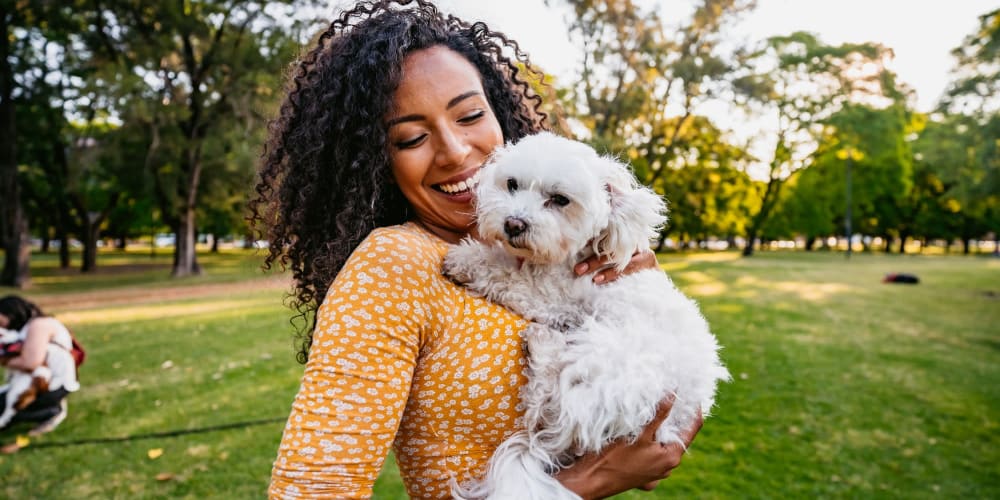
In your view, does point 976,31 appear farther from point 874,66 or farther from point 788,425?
point 874,66

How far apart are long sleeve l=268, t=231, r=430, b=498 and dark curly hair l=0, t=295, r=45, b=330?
7605 mm

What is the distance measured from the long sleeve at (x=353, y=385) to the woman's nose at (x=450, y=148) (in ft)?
1.92

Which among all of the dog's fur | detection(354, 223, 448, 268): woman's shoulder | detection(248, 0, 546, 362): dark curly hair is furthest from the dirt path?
detection(354, 223, 448, 268): woman's shoulder

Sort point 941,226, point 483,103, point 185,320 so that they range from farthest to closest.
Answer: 1. point 941,226
2. point 185,320
3. point 483,103

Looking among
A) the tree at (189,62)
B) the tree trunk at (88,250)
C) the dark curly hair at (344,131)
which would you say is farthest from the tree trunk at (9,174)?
the dark curly hair at (344,131)

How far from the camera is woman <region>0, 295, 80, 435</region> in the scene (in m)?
6.18

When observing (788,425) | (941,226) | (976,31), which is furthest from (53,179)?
(941,226)

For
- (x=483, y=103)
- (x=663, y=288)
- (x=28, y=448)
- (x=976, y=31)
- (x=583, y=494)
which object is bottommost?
(x=28, y=448)

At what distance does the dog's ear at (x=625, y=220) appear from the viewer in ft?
6.66

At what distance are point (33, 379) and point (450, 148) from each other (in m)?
6.72

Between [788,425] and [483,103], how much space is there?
19.9ft

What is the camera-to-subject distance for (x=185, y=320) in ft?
42.1

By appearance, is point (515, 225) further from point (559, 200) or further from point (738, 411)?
point (738, 411)

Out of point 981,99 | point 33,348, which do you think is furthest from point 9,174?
point 981,99
